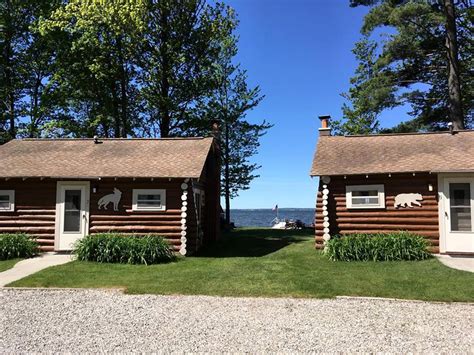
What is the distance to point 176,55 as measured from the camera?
2345 centimetres

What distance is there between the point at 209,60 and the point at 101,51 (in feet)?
22.1

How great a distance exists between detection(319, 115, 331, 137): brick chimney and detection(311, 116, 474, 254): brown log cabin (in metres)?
2.98

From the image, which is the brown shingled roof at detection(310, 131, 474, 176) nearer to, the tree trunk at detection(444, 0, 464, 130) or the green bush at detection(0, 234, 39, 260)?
the tree trunk at detection(444, 0, 464, 130)

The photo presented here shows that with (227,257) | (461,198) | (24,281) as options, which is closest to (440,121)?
(461,198)

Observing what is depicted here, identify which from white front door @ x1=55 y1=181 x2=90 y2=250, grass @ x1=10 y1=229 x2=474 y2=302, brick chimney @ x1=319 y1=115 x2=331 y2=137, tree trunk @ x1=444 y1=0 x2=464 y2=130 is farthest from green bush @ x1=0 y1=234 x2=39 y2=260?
tree trunk @ x1=444 y1=0 x2=464 y2=130

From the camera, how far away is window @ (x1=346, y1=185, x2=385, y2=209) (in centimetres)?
1277

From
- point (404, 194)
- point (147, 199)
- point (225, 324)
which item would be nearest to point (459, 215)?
point (404, 194)

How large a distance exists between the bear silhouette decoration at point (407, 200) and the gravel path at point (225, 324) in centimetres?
581

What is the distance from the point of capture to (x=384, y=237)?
39.0 feet

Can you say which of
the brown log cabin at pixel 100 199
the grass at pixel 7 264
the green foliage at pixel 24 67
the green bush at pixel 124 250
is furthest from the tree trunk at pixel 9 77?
the green bush at pixel 124 250

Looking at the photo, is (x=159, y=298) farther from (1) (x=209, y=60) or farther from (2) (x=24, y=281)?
(1) (x=209, y=60)

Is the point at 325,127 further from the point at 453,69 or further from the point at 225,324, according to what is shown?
the point at 225,324

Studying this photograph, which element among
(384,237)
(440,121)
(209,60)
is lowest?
(384,237)

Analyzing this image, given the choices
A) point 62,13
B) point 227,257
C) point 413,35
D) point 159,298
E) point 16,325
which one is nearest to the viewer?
point 16,325
